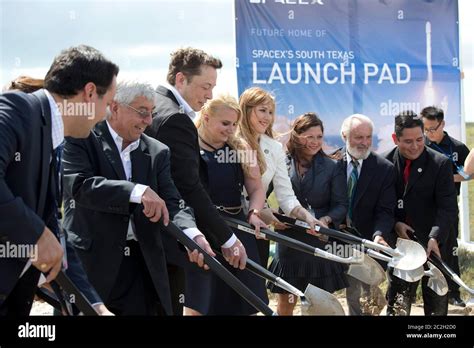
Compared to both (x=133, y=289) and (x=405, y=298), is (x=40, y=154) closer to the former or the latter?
(x=133, y=289)

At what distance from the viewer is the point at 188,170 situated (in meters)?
4.17

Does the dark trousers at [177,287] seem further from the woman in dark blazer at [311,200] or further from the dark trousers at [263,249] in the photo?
the woman in dark blazer at [311,200]

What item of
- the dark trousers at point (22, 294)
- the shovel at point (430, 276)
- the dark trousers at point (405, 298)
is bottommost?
the dark trousers at point (405, 298)

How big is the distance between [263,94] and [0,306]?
8.59ft

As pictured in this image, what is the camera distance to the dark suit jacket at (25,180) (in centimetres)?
274

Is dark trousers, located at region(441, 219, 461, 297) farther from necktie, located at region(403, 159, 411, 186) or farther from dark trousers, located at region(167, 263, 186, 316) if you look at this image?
dark trousers, located at region(167, 263, 186, 316)

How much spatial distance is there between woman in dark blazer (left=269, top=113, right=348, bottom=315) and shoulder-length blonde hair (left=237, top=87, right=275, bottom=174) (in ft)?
0.70

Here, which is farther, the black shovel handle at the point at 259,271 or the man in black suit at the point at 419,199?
the man in black suit at the point at 419,199

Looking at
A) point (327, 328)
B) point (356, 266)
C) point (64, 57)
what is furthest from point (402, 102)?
point (64, 57)

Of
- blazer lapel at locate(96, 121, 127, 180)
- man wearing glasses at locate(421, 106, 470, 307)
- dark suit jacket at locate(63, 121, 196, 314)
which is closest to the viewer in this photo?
dark suit jacket at locate(63, 121, 196, 314)

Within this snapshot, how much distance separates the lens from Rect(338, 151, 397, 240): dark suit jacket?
5.27 m

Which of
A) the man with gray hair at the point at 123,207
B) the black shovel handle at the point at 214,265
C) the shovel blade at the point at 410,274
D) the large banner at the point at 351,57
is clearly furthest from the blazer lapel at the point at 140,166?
the large banner at the point at 351,57

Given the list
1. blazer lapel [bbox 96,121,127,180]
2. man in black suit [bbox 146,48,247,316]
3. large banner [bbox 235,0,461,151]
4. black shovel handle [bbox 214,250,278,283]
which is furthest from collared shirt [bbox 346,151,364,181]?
blazer lapel [bbox 96,121,127,180]

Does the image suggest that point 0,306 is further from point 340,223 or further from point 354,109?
point 354,109
